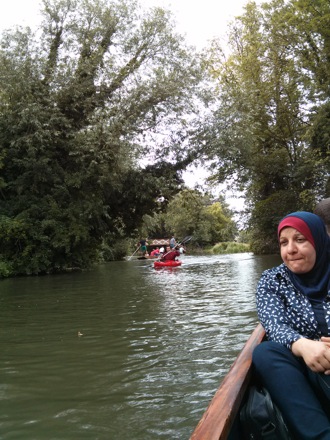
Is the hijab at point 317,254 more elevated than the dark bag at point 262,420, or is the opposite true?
the hijab at point 317,254

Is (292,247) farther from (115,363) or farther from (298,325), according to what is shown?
(115,363)

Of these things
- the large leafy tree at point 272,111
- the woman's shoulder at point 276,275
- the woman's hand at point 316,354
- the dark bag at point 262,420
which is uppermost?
the large leafy tree at point 272,111

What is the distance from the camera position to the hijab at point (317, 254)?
2.30 meters

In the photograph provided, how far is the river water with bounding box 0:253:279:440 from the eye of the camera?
3.07 m


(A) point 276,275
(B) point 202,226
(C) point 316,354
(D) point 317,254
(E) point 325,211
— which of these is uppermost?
(B) point 202,226

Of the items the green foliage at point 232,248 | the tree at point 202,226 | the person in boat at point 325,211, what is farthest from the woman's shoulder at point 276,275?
the tree at point 202,226

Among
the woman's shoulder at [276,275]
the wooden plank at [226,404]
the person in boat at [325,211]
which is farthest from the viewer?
the person in boat at [325,211]

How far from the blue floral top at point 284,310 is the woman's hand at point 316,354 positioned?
0.30 ft

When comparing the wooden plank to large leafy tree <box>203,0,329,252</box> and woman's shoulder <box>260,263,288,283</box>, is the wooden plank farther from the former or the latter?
large leafy tree <box>203,0,329,252</box>

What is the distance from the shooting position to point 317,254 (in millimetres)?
2332

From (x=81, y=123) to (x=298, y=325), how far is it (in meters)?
16.7

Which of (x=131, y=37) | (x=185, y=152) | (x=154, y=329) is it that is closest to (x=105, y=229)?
(x=185, y=152)

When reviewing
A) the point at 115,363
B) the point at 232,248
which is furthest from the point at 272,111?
the point at 115,363

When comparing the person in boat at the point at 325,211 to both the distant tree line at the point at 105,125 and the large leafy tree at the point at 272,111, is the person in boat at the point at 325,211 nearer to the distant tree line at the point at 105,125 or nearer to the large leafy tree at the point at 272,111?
the distant tree line at the point at 105,125
